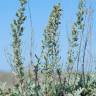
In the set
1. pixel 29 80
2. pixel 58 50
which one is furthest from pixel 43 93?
pixel 58 50

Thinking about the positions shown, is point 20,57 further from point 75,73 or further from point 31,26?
point 75,73

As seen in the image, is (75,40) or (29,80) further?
(29,80)

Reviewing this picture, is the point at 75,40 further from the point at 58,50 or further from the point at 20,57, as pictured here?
the point at 20,57

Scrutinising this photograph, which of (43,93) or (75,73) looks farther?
(75,73)

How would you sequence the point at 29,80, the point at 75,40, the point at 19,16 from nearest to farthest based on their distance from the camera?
the point at 19,16 → the point at 75,40 → the point at 29,80

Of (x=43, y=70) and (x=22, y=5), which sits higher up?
(x=22, y=5)

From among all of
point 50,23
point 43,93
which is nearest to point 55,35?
point 50,23

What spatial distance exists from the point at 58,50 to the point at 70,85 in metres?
1.37

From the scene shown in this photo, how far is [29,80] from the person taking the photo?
28.4 feet

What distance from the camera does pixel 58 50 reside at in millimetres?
7699

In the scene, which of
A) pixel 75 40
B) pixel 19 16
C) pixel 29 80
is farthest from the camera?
pixel 29 80

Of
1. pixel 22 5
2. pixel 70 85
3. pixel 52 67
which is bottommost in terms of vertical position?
pixel 70 85

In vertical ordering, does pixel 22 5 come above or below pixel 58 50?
above

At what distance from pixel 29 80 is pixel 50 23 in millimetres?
1450
